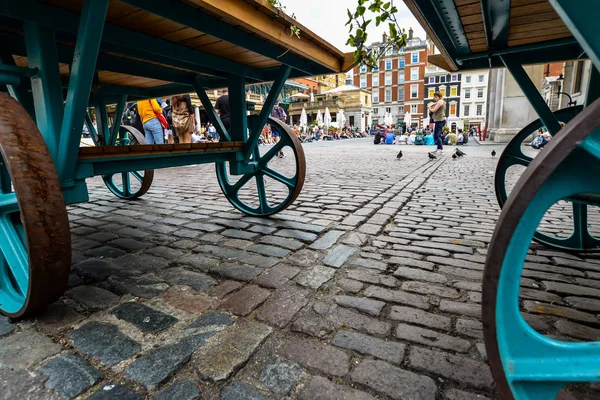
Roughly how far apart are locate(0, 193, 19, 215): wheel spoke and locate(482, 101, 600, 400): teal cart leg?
1920 millimetres

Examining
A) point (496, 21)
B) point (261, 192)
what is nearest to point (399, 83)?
point (261, 192)

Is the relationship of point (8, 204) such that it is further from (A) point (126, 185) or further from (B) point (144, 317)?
(A) point (126, 185)

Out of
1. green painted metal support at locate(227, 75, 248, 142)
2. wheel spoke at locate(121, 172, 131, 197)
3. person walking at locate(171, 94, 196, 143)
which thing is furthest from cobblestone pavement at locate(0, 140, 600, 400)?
person walking at locate(171, 94, 196, 143)

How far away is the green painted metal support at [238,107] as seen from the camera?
9.88 feet

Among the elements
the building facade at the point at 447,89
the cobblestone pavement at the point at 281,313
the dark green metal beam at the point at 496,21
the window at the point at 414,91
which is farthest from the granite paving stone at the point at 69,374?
the window at the point at 414,91

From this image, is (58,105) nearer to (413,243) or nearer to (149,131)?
(413,243)

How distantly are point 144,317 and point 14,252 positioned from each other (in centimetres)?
67

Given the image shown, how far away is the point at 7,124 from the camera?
4.49 feet

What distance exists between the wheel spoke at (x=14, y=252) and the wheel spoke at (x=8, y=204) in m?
0.05

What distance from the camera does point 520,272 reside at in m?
0.72

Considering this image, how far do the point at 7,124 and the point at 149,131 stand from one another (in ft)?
20.5

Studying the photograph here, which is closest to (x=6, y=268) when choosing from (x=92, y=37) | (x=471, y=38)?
(x=92, y=37)

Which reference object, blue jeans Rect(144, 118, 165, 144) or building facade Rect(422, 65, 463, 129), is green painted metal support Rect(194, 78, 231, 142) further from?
building facade Rect(422, 65, 463, 129)

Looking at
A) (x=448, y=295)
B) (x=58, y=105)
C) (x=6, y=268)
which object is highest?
(x=58, y=105)
